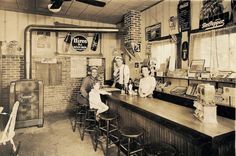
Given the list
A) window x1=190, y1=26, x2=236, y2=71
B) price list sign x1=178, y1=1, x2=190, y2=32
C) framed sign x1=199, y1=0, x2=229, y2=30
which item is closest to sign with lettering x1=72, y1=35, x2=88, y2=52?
price list sign x1=178, y1=1, x2=190, y2=32

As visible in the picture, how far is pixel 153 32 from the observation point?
5203mm

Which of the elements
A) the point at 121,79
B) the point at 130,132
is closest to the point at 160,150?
the point at 130,132

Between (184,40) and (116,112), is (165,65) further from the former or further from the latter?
(116,112)

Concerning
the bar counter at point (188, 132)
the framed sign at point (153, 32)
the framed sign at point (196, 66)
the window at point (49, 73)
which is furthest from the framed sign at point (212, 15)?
the window at point (49, 73)

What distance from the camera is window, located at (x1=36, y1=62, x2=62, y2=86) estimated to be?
629 centimetres

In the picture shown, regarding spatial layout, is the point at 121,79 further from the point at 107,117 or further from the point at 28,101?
the point at 28,101

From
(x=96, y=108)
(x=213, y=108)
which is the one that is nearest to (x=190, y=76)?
(x=213, y=108)

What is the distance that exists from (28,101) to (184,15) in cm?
447

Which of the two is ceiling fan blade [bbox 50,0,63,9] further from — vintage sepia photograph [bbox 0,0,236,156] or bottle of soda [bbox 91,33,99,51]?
bottle of soda [bbox 91,33,99,51]

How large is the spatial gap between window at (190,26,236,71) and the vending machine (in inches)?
160

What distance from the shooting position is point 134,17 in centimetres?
570

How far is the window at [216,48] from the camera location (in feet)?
10.5

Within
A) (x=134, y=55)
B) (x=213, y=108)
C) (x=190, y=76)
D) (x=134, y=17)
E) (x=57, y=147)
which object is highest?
(x=134, y=17)

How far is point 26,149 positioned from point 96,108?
5.31 feet
